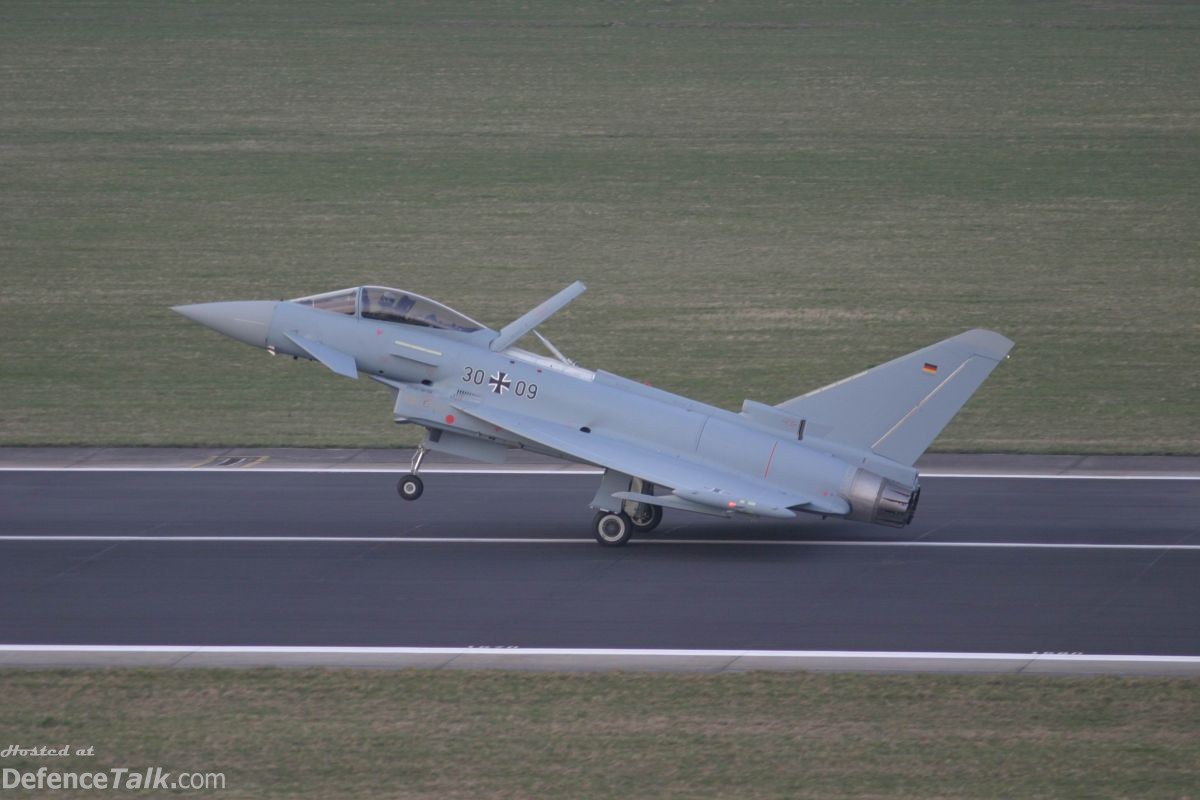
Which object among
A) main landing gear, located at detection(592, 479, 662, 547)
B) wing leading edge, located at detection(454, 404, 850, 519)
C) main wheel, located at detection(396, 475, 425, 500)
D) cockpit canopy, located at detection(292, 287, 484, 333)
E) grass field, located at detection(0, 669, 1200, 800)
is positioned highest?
cockpit canopy, located at detection(292, 287, 484, 333)

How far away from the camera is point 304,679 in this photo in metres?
15.3

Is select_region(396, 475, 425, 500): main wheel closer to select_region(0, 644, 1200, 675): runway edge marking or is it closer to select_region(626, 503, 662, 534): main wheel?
select_region(626, 503, 662, 534): main wheel

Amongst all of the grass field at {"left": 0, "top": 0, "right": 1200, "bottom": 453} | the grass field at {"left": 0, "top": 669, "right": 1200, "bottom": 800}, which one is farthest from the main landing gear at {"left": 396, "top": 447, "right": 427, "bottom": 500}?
the grass field at {"left": 0, "top": 0, "right": 1200, "bottom": 453}

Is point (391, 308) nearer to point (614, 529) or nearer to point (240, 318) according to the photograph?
point (240, 318)

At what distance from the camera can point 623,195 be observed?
43.4 metres

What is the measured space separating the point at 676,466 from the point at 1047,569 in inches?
186

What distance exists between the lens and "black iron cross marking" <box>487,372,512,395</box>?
20312 mm

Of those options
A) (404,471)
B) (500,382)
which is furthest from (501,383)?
(404,471)

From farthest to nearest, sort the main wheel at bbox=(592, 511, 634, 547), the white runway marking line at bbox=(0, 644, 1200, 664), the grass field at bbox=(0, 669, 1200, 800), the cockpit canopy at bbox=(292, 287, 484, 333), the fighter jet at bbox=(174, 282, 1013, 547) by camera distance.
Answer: the cockpit canopy at bbox=(292, 287, 484, 333)
the main wheel at bbox=(592, 511, 634, 547)
the fighter jet at bbox=(174, 282, 1013, 547)
the white runway marking line at bbox=(0, 644, 1200, 664)
the grass field at bbox=(0, 669, 1200, 800)

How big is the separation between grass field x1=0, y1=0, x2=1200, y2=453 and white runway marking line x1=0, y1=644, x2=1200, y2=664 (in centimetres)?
949

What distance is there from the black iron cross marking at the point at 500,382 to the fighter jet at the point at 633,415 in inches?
0.5

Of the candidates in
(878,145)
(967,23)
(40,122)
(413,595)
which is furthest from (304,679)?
(967,23)

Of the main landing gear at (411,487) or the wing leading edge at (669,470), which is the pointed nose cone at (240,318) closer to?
the main landing gear at (411,487)

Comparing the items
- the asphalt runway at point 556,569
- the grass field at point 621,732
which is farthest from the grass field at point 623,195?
the grass field at point 621,732
